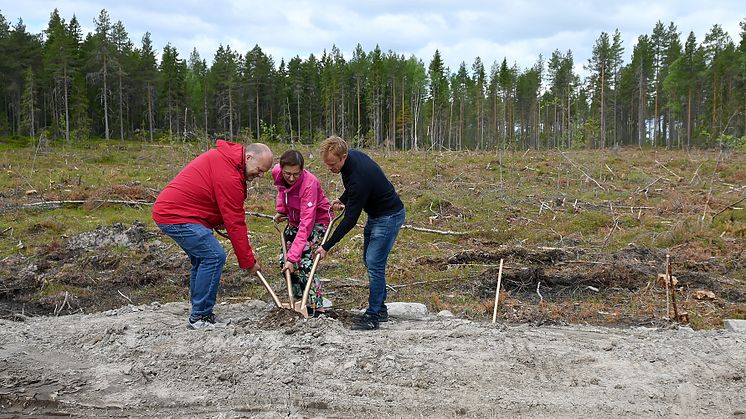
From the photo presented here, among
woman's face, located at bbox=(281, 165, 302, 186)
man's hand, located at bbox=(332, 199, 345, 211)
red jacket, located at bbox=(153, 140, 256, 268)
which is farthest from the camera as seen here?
man's hand, located at bbox=(332, 199, 345, 211)

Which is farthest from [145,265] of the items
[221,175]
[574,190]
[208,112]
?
[208,112]

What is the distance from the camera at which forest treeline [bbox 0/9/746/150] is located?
42.5 meters

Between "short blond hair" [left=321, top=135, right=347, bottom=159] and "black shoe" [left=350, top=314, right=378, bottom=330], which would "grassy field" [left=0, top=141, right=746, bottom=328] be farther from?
"short blond hair" [left=321, top=135, right=347, bottom=159]

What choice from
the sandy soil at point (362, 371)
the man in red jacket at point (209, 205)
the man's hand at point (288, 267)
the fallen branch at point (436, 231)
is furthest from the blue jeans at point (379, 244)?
the fallen branch at point (436, 231)

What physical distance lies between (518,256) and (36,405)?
6937 mm

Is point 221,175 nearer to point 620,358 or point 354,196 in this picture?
point 354,196

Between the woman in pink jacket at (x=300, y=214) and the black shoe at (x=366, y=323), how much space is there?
0.49m

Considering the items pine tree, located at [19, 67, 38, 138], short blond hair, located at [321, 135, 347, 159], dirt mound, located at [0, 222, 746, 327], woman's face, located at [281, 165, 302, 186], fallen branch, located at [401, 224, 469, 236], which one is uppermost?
pine tree, located at [19, 67, 38, 138]

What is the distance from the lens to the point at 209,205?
186 inches

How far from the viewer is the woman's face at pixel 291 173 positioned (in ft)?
15.8

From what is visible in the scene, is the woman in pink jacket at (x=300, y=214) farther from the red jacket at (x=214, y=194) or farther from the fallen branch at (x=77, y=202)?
the fallen branch at (x=77, y=202)

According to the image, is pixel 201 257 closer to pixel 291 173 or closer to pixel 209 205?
pixel 209 205

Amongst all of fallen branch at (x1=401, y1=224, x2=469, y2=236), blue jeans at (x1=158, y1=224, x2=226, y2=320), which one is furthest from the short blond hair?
fallen branch at (x1=401, y1=224, x2=469, y2=236)

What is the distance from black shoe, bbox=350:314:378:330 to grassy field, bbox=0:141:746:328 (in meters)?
1.33
